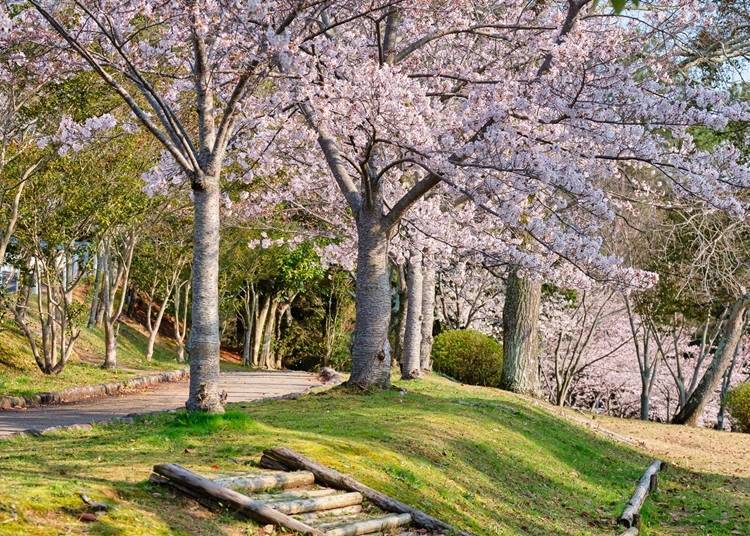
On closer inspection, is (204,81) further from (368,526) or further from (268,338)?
(268,338)

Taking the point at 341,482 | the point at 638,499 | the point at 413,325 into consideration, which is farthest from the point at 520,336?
the point at 341,482

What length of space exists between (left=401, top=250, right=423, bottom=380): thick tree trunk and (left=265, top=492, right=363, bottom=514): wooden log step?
10833mm

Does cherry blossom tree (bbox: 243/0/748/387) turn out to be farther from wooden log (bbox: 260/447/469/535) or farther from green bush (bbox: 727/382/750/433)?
green bush (bbox: 727/382/750/433)

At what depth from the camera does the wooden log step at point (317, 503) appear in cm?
675

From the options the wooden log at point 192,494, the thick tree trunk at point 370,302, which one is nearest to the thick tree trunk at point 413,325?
the thick tree trunk at point 370,302

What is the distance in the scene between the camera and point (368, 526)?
6.91 m

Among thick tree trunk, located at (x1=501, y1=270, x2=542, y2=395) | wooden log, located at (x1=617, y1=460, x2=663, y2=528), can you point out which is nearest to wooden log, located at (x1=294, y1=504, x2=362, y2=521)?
wooden log, located at (x1=617, y1=460, x2=663, y2=528)

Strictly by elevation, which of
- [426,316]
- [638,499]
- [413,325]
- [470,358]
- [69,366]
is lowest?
[638,499]

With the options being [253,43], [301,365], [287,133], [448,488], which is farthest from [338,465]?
[301,365]

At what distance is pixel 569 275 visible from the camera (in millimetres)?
16750

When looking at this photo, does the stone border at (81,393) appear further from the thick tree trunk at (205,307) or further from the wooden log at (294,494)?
the wooden log at (294,494)

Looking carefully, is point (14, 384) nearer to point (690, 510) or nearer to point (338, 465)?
point (338, 465)

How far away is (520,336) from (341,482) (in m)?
12.1

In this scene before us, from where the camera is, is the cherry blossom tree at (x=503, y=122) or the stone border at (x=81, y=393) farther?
the stone border at (x=81, y=393)
